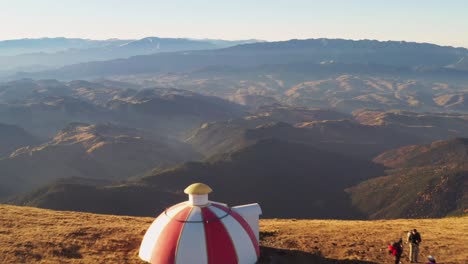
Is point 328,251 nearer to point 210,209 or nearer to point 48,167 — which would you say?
point 210,209

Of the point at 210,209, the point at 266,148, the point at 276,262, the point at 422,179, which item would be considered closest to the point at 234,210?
the point at 210,209

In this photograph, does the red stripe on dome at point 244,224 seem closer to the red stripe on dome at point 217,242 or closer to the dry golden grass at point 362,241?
the red stripe on dome at point 217,242

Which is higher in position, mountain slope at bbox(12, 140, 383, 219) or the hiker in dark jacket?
the hiker in dark jacket

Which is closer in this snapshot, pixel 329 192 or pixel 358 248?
pixel 358 248

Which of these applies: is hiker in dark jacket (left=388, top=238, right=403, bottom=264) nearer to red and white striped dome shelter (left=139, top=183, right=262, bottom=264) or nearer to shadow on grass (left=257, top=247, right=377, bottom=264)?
shadow on grass (left=257, top=247, right=377, bottom=264)

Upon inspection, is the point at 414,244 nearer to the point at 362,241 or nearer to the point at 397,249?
the point at 397,249

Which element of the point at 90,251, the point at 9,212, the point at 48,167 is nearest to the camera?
the point at 90,251

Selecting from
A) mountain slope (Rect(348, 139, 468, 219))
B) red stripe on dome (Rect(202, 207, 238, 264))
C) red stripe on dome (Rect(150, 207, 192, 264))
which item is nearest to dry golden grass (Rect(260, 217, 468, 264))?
red stripe on dome (Rect(202, 207, 238, 264))

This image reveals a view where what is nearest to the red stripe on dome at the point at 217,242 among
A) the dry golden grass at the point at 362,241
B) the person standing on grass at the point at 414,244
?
the dry golden grass at the point at 362,241
